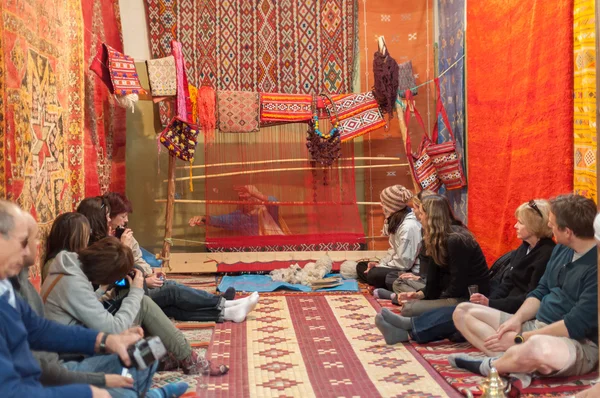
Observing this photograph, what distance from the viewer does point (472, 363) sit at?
12.5 ft

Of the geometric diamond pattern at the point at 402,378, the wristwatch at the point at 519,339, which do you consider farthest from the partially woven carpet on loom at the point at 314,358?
the wristwatch at the point at 519,339

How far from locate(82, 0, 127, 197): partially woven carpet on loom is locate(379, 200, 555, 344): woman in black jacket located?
287 centimetres

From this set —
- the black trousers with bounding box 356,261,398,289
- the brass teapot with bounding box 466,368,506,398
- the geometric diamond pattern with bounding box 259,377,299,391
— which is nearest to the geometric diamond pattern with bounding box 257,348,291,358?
the geometric diamond pattern with bounding box 259,377,299,391

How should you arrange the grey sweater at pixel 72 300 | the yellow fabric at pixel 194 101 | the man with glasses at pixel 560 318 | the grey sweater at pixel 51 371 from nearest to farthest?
1. the grey sweater at pixel 51 371
2. the grey sweater at pixel 72 300
3. the man with glasses at pixel 560 318
4. the yellow fabric at pixel 194 101

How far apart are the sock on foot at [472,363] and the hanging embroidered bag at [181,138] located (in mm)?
3938

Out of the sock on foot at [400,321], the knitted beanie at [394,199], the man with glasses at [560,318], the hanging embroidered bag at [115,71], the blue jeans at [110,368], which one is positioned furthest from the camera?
the hanging embroidered bag at [115,71]

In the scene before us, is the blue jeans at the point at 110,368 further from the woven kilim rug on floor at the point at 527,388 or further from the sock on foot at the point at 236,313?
the sock on foot at the point at 236,313

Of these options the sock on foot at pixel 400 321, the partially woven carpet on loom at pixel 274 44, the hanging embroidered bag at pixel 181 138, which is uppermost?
the partially woven carpet on loom at pixel 274 44

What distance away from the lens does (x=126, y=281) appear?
3.82 m

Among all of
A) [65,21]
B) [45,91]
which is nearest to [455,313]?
[45,91]

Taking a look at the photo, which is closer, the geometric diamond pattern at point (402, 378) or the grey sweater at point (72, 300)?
Answer: the grey sweater at point (72, 300)

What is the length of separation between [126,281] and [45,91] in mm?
1455

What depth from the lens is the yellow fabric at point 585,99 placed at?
4.39m

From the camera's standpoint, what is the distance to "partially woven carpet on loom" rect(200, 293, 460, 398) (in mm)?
3676
